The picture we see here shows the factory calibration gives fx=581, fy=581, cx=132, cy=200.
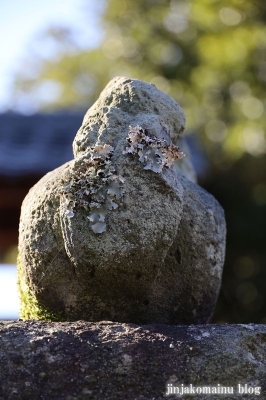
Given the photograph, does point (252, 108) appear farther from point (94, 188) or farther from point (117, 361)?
point (117, 361)

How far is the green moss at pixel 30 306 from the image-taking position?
1942 mm

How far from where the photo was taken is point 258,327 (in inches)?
70.6

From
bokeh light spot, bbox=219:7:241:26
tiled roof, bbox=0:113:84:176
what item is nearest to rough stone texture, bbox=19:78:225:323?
tiled roof, bbox=0:113:84:176

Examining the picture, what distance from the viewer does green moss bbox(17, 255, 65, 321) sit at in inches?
76.4

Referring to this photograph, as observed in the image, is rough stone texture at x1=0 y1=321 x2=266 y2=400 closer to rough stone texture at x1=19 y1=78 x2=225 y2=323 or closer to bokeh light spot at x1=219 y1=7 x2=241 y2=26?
rough stone texture at x1=19 y1=78 x2=225 y2=323

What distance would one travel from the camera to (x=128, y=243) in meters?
1.73

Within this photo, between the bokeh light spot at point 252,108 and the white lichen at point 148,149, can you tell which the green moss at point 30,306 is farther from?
the bokeh light spot at point 252,108

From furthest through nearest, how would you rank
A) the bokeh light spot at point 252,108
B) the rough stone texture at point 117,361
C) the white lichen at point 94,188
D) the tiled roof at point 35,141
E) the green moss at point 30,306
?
1. the bokeh light spot at point 252,108
2. the tiled roof at point 35,141
3. the green moss at point 30,306
4. the white lichen at point 94,188
5. the rough stone texture at point 117,361

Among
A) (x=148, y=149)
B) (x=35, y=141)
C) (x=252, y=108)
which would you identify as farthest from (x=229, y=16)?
(x=148, y=149)

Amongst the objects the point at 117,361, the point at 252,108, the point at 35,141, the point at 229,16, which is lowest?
the point at 117,361

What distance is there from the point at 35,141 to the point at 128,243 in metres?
4.22

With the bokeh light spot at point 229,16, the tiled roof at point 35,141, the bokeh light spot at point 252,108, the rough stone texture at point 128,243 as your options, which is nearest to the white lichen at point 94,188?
the rough stone texture at point 128,243

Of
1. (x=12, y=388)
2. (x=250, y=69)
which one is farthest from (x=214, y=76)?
(x=12, y=388)

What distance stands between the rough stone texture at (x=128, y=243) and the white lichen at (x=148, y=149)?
0.9 inches
